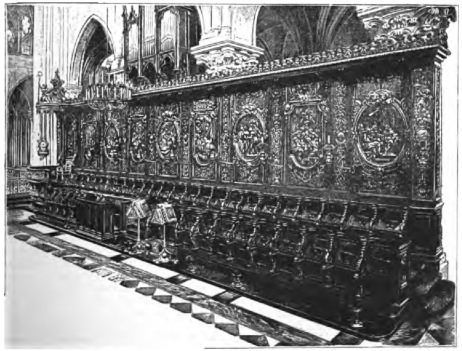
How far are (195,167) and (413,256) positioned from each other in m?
2.69

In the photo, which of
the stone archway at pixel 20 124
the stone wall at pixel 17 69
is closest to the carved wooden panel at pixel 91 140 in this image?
the stone archway at pixel 20 124

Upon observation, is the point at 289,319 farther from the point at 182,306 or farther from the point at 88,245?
the point at 88,245

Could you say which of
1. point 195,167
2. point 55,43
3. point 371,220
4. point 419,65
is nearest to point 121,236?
Result: point 195,167

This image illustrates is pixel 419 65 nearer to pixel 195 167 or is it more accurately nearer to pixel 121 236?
pixel 195 167

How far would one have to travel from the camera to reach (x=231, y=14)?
4.17 meters

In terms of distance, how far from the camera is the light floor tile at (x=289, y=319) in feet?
11.0

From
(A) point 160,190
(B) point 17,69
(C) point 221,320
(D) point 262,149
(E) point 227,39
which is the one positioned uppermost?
(E) point 227,39

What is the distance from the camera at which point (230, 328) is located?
345 centimetres

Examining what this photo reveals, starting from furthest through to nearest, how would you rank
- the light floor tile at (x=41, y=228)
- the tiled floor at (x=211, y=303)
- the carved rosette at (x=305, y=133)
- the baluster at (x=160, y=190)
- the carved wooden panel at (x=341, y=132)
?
the baluster at (x=160, y=190)
the light floor tile at (x=41, y=228)
the carved rosette at (x=305, y=133)
the carved wooden panel at (x=341, y=132)
the tiled floor at (x=211, y=303)

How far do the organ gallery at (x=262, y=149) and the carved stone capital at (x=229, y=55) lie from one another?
2 centimetres

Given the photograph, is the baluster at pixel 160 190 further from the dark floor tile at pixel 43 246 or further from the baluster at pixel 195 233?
the dark floor tile at pixel 43 246

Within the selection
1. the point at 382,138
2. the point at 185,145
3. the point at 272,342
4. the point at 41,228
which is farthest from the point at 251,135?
the point at 41,228

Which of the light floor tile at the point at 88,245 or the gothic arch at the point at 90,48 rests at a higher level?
the gothic arch at the point at 90,48

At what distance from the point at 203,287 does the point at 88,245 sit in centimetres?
199
